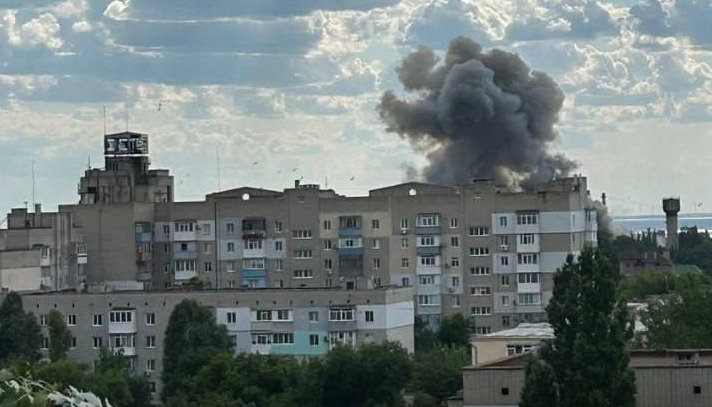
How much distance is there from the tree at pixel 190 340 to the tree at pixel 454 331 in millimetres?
12035

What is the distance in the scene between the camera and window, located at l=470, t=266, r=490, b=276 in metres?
76.9

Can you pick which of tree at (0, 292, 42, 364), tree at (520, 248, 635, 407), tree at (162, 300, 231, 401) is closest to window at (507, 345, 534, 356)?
tree at (520, 248, 635, 407)

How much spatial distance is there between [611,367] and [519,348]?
12.5 m

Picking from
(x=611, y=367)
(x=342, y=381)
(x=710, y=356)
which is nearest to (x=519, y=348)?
(x=342, y=381)

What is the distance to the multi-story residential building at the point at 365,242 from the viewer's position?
75.9m

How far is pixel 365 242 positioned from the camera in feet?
249

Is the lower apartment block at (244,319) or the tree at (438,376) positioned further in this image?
the lower apartment block at (244,319)

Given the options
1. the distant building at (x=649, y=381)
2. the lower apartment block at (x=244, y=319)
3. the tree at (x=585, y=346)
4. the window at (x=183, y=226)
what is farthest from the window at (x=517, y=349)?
the window at (x=183, y=226)

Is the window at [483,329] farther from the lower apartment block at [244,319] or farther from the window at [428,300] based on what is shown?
the lower apartment block at [244,319]

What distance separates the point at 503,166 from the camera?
100 m

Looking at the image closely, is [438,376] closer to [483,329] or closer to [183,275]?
[483,329]

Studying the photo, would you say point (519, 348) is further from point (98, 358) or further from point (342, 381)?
point (98, 358)

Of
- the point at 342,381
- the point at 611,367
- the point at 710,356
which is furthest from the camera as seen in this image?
the point at 342,381

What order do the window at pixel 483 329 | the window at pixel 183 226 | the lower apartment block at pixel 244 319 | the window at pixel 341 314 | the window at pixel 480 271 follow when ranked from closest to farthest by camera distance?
the lower apartment block at pixel 244 319 → the window at pixel 341 314 → the window at pixel 483 329 → the window at pixel 480 271 → the window at pixel 183 226
